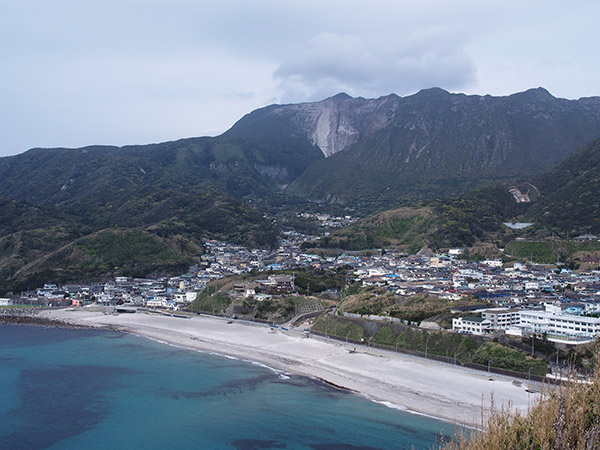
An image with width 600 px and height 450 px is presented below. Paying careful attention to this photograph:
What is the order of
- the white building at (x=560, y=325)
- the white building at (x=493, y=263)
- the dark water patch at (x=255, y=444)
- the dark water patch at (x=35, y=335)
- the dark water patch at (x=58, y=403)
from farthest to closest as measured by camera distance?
the white building at (x=493, y=263)
the dark water patch at (x=35, y=335)
the white building at (x=560, y=325)
the dark water patch at (x=58, y=403)
the dark water patch at (x=255, y=444)

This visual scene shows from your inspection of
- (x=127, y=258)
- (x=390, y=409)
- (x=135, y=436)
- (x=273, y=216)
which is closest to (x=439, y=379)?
(x=390, y=409)

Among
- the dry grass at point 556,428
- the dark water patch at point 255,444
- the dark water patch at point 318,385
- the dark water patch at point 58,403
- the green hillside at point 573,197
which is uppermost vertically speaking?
the green hillside at point 573,197

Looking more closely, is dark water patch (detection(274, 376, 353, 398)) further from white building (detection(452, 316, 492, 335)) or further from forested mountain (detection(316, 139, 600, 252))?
forested mountain (detection(316, 139, 600, 252))

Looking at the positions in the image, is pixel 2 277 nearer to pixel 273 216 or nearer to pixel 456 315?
pixel 456 315

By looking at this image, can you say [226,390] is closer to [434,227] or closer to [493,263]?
[493,263]

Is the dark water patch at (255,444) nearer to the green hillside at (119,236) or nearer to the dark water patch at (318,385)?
the dark water patch at (318,385)

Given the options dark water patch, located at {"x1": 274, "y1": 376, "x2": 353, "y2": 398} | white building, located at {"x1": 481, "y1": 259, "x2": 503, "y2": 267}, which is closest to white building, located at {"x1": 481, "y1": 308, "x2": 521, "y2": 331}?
dark water patch, located at {"x1": 274, "y1": 376, "x2": 353, "y2": 398}

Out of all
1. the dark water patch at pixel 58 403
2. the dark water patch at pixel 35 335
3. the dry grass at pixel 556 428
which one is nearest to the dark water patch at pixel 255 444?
the dark water patch at pixel 58 403

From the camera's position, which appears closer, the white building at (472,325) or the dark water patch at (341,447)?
the dark water patch at (341,447)
